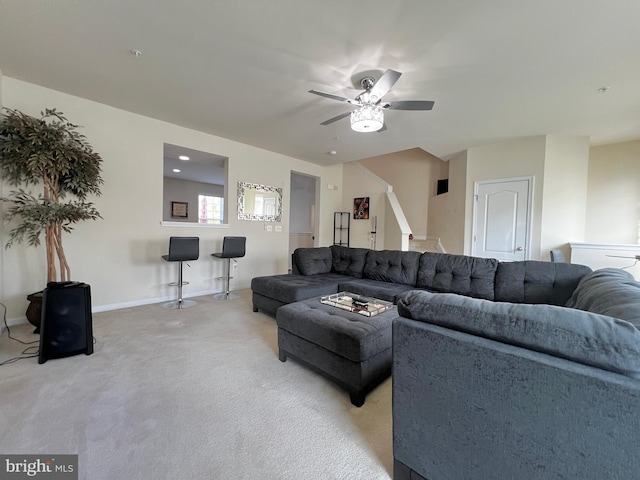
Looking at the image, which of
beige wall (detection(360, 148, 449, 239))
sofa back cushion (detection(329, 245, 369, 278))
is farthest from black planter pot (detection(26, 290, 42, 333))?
beige wall (detection(360, 148, 449, 239))

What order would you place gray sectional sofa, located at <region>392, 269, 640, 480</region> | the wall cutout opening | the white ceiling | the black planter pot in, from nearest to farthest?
gray sectional sofa, located at <region>392, 269, 640, 480</region>
the white ceiling
the black planter pot
the wall cutout opening

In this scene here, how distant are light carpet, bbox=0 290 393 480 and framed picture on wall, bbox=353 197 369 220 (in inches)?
185

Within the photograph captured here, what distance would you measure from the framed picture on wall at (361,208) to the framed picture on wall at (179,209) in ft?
17.8

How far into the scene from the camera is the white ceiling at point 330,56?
1.90m

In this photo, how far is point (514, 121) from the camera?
3686mm

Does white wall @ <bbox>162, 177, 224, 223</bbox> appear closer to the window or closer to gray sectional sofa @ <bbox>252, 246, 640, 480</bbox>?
the window

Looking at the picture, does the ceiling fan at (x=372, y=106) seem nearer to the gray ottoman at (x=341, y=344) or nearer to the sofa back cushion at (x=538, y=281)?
the gray ottoman at (x=341, y=344)

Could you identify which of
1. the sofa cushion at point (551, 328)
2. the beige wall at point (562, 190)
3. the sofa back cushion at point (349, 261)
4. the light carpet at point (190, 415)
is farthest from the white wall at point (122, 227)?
the beige wall at point (562, 190)

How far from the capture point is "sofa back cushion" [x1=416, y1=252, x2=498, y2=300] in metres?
2.93

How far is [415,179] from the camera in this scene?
6.79 metres

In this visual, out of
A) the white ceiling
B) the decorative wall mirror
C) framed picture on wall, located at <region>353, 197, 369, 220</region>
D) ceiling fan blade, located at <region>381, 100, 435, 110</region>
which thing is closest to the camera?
the white ceiling

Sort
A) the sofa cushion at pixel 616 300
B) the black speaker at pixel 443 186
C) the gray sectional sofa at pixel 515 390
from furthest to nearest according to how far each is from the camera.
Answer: the black speaker at pixel 443 186, the sofa cushion at pixel 616 300, the gray sectional sofa at pixel 515 390

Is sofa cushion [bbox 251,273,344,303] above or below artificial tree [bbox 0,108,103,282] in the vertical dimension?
below

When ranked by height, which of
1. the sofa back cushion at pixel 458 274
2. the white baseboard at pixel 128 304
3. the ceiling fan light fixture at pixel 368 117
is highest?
the ceiling fan light fixture at pixel 368 117
